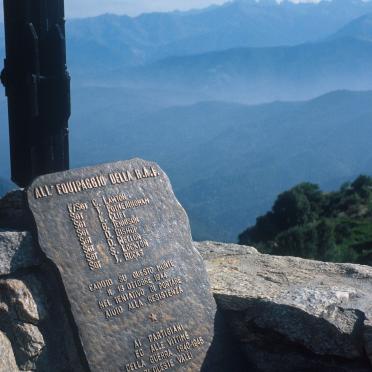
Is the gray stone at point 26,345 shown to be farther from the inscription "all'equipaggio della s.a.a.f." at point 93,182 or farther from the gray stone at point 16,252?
the inscription "all'equipaggio della s.a.a.f." at point 93,182

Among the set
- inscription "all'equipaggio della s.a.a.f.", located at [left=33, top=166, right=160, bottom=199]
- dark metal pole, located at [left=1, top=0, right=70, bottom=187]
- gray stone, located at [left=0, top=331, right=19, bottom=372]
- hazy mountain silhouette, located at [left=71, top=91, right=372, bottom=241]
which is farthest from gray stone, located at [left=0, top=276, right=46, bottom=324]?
hazy mountain silhouette, located at [left=71, top=91, right=372, bottom=241]

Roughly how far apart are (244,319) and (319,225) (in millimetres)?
5802

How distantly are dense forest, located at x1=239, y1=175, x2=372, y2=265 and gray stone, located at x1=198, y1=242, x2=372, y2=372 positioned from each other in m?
4.07

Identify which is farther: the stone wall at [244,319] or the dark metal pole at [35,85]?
the dark metal pole at [35,85]

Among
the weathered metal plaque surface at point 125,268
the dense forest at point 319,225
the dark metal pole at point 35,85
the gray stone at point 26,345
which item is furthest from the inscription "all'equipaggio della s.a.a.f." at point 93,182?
the dense forest at point 319,225

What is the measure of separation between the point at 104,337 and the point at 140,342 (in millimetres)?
246

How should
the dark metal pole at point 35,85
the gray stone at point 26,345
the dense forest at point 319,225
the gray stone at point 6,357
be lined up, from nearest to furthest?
the gray stone at point 6,357
the gray stone at point 26,345
the dark metal pole at point 35,85
the dense forest at point 319,225

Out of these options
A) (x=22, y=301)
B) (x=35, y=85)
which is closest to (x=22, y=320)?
(x=22, y=301)

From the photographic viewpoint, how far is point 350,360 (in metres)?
4.68

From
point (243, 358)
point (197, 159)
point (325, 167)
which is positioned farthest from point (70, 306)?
point (197, 159)

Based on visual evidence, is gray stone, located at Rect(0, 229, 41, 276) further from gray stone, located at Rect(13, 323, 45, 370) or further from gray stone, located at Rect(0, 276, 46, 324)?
gray stone, located at Rect(13, 323, 45, 370)

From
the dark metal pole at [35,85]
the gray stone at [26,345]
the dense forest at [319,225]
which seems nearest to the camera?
the gray stone at [26,345]

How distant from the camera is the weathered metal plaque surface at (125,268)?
176 inches

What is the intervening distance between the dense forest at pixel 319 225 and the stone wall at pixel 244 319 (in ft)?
14.2
